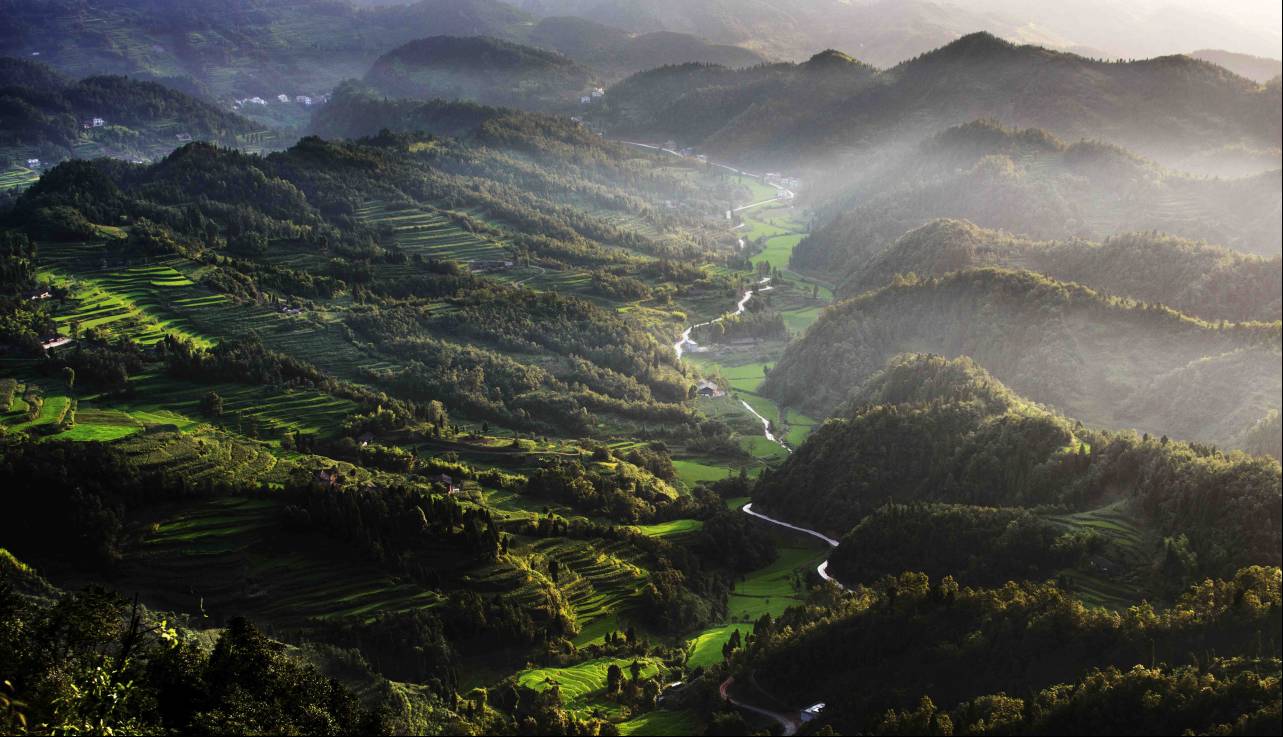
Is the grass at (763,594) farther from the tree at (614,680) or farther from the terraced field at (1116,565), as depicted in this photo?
the terraced field at (1116,565)

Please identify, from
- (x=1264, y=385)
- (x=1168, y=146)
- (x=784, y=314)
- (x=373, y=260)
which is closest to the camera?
(x=1264, y=385)

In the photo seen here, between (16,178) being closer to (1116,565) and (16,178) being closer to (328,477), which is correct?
(328,477)

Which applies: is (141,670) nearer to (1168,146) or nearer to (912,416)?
(912,416)

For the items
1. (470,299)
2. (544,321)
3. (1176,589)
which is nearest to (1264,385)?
(1176,589)

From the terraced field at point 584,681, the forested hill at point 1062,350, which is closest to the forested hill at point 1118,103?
the forested hill at point 1062,350

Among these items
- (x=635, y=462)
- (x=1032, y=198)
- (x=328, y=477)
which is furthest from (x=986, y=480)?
(x=1032, y=198)

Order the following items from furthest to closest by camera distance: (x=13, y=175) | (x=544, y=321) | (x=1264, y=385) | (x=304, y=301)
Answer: (x=13, y=175) → (x=544, y=321) → (x=304, y=301) → (x=1264, y=385)

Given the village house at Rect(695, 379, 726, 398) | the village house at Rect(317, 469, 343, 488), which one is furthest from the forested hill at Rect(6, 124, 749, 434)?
the village house at Rect(317, 469, 343, 488)
